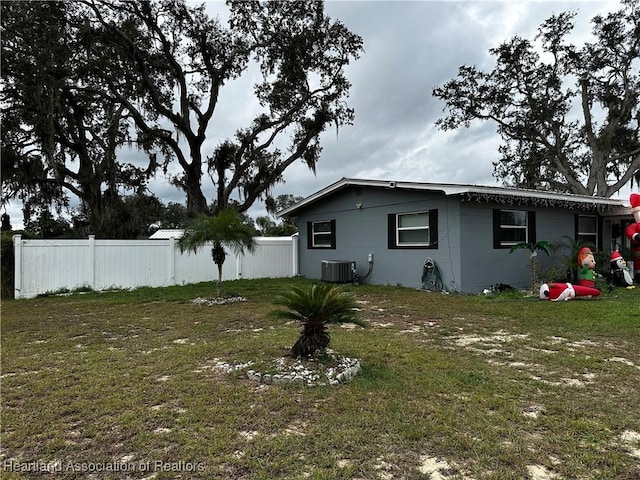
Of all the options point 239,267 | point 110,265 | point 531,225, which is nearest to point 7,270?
point 110,265

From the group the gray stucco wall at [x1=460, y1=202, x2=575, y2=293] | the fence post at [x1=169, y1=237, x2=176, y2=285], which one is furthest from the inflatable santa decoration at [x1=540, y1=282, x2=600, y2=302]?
the fence post at [x1=169, y1=237, x2=176, y2=285]

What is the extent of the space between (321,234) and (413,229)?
3.85 meters

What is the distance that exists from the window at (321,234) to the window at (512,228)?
4.91m

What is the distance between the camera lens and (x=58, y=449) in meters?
2.54

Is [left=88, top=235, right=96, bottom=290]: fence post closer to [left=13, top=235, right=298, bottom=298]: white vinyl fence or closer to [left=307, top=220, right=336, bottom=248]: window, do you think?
[left=13, top=235, right=298, bottom=298]: white vinyl fence

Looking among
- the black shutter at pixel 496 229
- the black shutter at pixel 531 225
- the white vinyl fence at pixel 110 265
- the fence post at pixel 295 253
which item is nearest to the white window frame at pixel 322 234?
the fence post at pixel 295 253

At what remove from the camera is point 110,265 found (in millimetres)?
11016

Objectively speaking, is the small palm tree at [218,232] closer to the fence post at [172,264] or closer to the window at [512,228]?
the fence post at [172,264]

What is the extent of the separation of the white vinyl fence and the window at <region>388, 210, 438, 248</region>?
461 cm

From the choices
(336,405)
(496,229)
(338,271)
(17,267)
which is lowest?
(336,405)

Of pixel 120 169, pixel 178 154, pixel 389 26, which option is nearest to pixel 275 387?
Answer: pixel 389 26

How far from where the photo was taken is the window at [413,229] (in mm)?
10289

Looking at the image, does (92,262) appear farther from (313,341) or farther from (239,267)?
(313,341)

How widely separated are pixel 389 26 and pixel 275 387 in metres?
10.4
